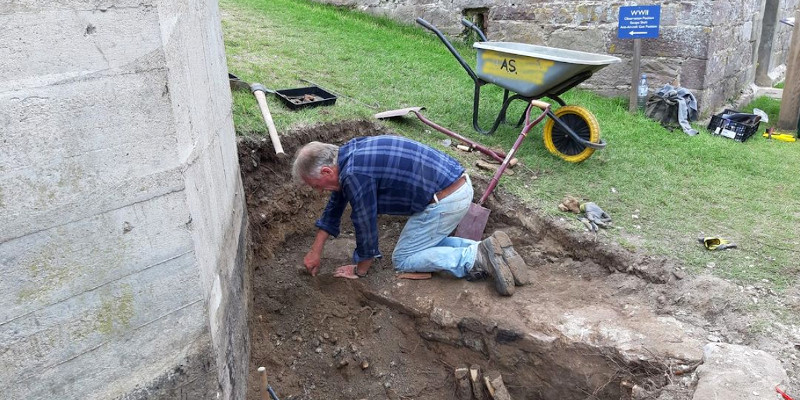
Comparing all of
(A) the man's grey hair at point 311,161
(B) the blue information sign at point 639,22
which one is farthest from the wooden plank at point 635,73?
(A) the man's grey hair at point 311,161

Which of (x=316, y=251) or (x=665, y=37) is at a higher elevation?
(x=665, y=37)

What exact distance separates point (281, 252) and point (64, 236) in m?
2.71

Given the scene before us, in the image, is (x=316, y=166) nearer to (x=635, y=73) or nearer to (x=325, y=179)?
(x=325, y=179)

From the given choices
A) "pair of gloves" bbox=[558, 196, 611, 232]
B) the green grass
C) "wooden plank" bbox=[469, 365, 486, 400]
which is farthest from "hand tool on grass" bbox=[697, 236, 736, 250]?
"wooden plank" bbox=[469, 365, 486, 400]

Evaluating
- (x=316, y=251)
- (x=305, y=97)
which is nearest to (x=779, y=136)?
(x=305, y=97)

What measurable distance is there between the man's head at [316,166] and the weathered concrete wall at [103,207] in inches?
37.1

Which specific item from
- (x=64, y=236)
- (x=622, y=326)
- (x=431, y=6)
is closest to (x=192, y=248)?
(x=64, y=236)

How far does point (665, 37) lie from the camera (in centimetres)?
730

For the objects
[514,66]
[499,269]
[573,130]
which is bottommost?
[499,269]

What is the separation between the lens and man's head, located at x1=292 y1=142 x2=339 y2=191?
3688mm

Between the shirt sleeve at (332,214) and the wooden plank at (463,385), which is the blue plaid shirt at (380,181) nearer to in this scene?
the shirt sleeve at (332,214)

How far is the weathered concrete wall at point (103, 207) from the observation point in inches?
78.7

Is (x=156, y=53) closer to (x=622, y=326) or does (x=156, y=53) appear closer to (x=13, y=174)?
(x=13, y=174)

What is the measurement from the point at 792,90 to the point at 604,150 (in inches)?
144
